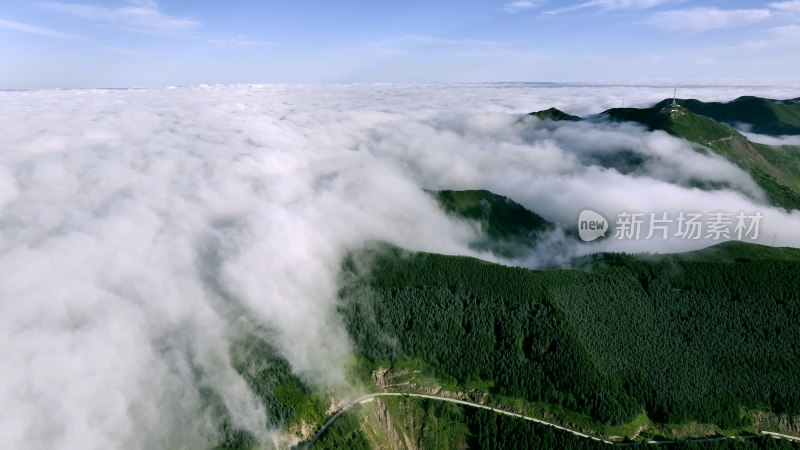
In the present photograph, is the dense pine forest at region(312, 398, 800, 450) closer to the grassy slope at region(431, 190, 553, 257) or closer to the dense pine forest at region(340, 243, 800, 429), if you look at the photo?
the dense pine forest at region(340, 243, 800, 429)

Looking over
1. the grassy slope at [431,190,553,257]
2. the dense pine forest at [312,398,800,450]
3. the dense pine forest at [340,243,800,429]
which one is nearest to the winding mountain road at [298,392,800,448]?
the dense pine forest at [312,398,800,450]

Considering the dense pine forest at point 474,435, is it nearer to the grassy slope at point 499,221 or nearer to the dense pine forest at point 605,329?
the dense pine forest at point 605,329

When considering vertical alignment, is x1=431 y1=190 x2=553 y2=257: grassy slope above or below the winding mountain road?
above

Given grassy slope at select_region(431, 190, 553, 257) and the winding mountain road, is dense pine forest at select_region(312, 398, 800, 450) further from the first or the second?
grassy slope at select_region(431, 190, 553, 257)

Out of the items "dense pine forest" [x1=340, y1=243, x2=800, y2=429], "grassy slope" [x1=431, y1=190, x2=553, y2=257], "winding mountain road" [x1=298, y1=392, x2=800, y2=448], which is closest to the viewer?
"winding mountain road" [x1=298, y1=392, x2=800, y2=448]

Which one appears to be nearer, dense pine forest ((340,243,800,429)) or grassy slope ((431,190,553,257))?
dense pine forest ((340,243,800,429))

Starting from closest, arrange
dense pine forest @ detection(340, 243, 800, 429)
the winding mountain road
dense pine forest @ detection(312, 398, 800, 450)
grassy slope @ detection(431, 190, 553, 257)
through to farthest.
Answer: dense pine forest @ detection(312, 398, 800, 450), the winding mountain road, dense pine forest @ detection(340, 243, 800, 429), grassy slope @ detection(431, 190, 553, 257)

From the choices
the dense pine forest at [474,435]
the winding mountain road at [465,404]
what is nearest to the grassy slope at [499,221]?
the winding mountain road at [465,404]

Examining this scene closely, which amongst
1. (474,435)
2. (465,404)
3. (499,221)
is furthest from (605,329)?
(499,221)

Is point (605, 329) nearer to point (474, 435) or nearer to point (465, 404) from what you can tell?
point (465, 404)
